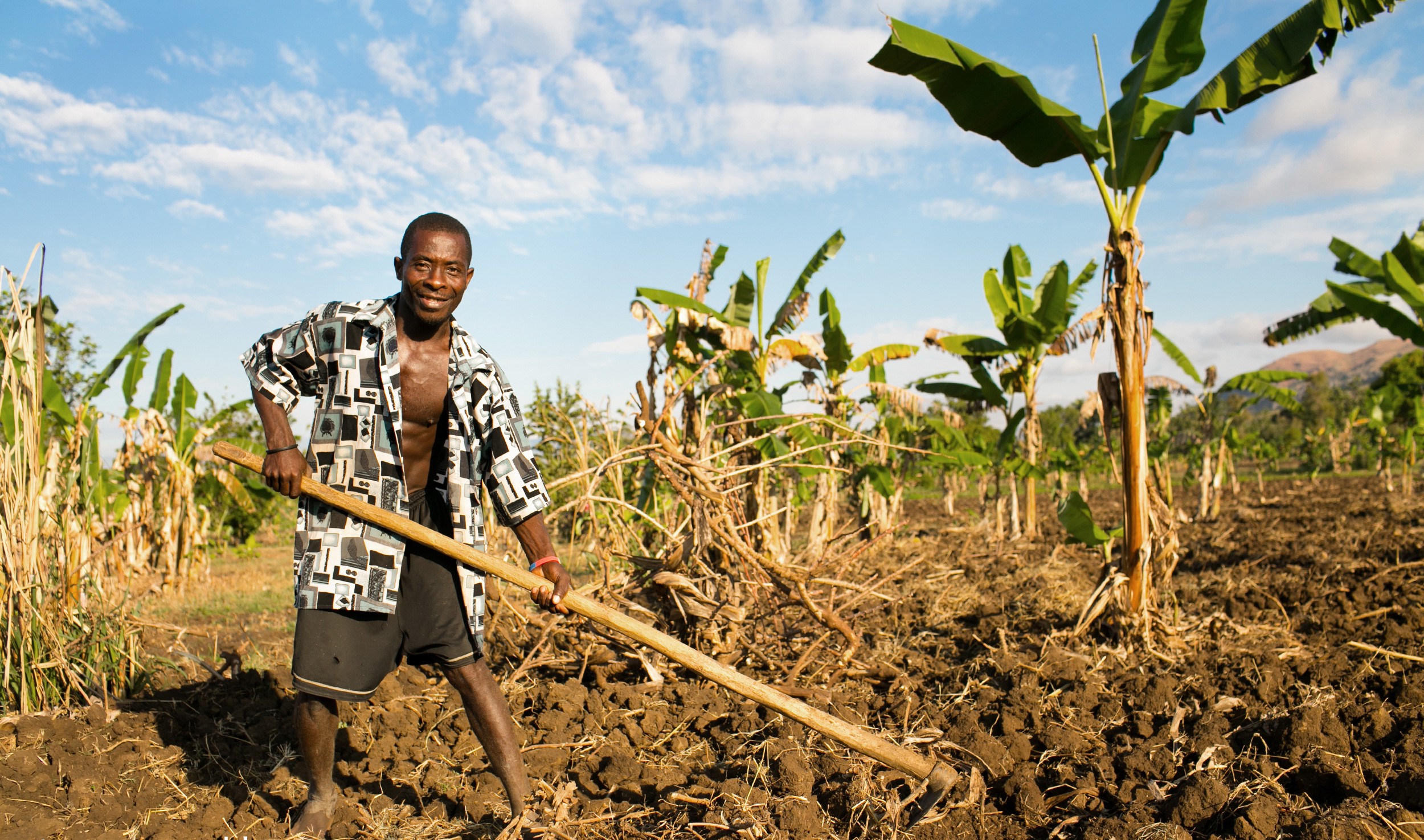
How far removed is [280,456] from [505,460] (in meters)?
0.66

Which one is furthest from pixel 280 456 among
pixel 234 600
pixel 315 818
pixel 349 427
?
pixel 234 600

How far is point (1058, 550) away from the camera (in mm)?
8688

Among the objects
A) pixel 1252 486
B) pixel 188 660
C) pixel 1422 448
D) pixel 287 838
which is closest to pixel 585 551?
pixel 188 660

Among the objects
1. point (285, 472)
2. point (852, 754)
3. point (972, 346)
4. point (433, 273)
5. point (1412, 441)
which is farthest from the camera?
point (1412, 441)

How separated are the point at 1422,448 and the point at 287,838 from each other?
16.9 metres

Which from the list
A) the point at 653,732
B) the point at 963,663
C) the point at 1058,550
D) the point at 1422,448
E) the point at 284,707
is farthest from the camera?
the point at 1422,448

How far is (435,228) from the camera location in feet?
8.05

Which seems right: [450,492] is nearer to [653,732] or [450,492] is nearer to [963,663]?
[653,732]

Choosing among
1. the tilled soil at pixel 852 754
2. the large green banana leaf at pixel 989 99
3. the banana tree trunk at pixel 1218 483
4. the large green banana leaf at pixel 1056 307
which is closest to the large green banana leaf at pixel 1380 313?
the large green banana leaf at pixel 1056 307

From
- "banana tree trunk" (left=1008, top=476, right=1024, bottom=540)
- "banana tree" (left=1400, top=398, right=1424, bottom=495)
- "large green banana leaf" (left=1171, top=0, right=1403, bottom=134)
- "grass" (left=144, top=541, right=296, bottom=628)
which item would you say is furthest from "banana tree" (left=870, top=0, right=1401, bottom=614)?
"banana tree" (left=1400, top=398, right=1424, bottom=495)

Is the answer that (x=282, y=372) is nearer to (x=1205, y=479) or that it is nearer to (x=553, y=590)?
(x=553, y=590)

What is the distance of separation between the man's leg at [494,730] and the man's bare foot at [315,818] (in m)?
0.51

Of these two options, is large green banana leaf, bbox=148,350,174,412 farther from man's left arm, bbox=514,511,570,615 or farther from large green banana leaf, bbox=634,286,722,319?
man's left arm, bbox=514,511,570,615

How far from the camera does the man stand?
8.03ft
